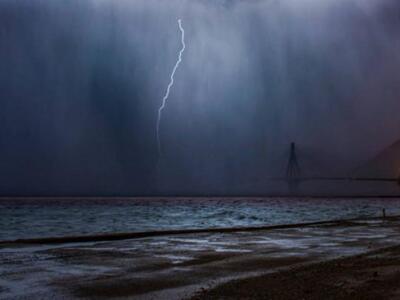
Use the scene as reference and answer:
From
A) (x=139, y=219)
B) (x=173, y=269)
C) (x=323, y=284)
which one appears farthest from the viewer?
(x=139, y=219)

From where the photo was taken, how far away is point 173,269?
1420 cm

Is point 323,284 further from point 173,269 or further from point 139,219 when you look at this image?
point 139,219

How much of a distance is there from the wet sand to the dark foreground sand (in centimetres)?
2

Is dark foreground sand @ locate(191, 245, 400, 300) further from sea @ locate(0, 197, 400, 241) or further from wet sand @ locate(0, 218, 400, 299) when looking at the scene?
sea @ locate(0, 197, 400, 241)

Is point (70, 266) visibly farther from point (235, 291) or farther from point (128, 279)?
point (235, 291)

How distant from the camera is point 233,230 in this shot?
3212 centimetres

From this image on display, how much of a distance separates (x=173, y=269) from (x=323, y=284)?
4.34 meters

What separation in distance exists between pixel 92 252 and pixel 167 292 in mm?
8824

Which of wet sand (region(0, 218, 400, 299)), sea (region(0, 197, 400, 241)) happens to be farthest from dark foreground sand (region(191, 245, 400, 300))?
sea (region(0, 197, 400, 241))

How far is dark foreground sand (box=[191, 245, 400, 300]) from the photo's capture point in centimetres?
1021

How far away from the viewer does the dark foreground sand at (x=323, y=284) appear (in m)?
10.2

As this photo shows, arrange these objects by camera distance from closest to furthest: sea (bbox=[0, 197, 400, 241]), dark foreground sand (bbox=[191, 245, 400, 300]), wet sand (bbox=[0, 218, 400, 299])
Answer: dark foreground sand (bbox=[191, 245, 400, 300]) → wet sand (bbox=[0, 218, 400, 299]) → sea (bbox=[0, 197, 400, 241])

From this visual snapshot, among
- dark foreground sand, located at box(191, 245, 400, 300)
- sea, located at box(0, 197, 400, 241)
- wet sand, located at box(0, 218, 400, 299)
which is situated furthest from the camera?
sea, located at box(0, 197, 400, 241)

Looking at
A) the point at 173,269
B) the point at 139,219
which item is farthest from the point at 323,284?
the point at 139,219
